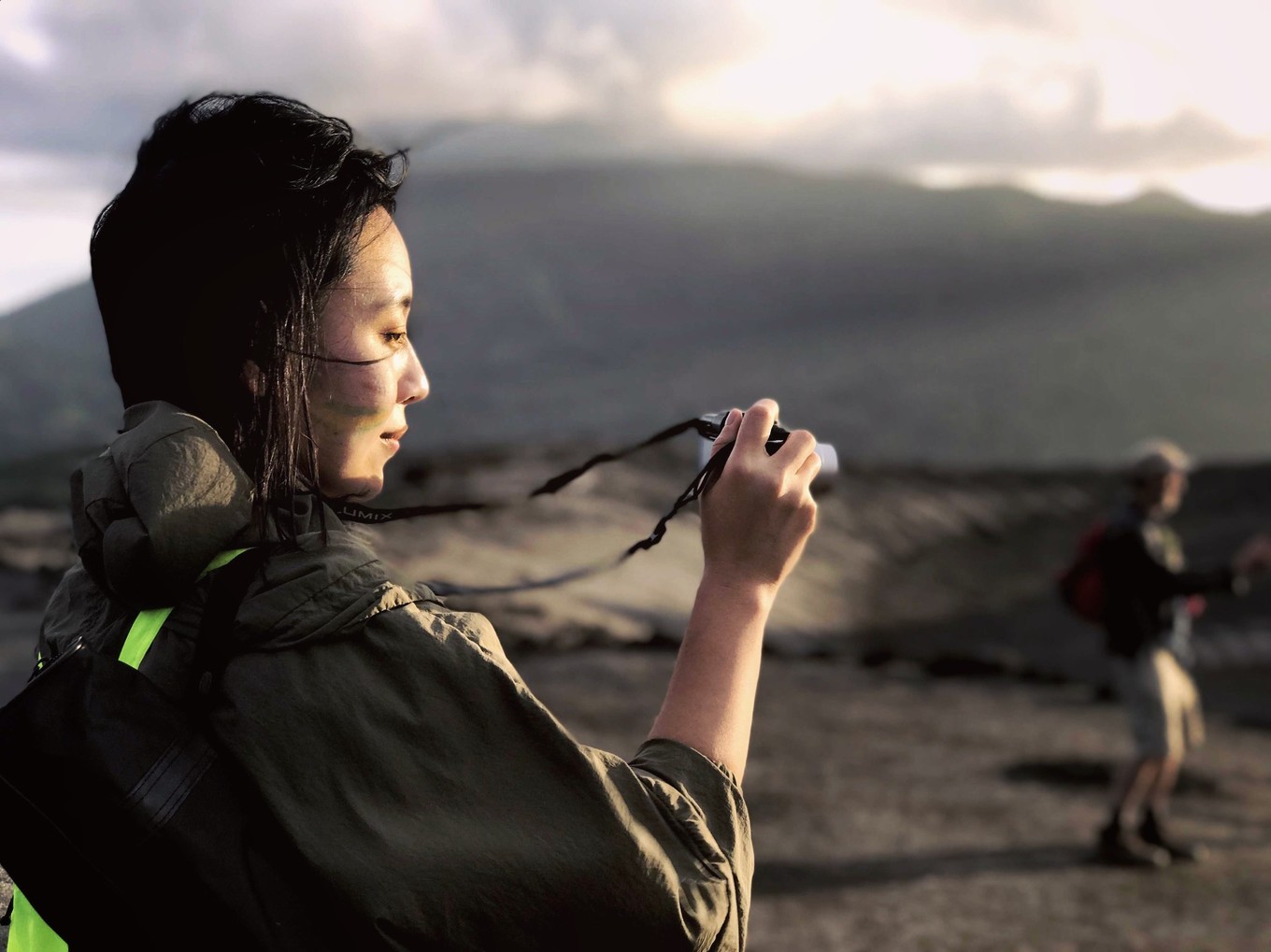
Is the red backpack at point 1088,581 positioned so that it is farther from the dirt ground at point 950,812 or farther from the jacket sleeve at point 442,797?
the jacket sleeve at point 442,797

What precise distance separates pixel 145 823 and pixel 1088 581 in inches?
231

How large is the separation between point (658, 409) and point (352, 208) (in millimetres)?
83200

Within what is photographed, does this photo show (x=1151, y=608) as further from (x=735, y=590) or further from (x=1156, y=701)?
(x=735, y=590)

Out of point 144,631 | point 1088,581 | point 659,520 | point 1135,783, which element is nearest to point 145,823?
point 144,631

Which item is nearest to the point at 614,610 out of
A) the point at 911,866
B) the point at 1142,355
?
the point at 911,866

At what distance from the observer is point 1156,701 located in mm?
5992

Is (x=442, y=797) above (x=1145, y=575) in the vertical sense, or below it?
above

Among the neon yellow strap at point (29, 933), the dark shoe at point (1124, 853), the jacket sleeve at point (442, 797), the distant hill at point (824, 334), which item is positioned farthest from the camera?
the distant hill at point (824, 334)

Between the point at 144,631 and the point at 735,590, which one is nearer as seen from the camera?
the point at 144,631

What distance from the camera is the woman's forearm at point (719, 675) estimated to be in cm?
120

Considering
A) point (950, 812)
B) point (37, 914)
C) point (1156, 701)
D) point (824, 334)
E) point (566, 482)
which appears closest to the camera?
point (37, 914)

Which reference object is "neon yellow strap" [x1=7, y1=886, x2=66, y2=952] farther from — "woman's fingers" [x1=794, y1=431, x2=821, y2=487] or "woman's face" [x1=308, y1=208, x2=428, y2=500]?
"woman's fingers" [x1=794, y1=431, x2=821, y2=487]

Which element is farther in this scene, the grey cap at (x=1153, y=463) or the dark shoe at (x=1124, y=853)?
the dark shoe at (x=1124, y=853)

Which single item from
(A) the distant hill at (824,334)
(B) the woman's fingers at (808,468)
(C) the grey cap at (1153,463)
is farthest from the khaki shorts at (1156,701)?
(A) the distant hill at (824,334)
